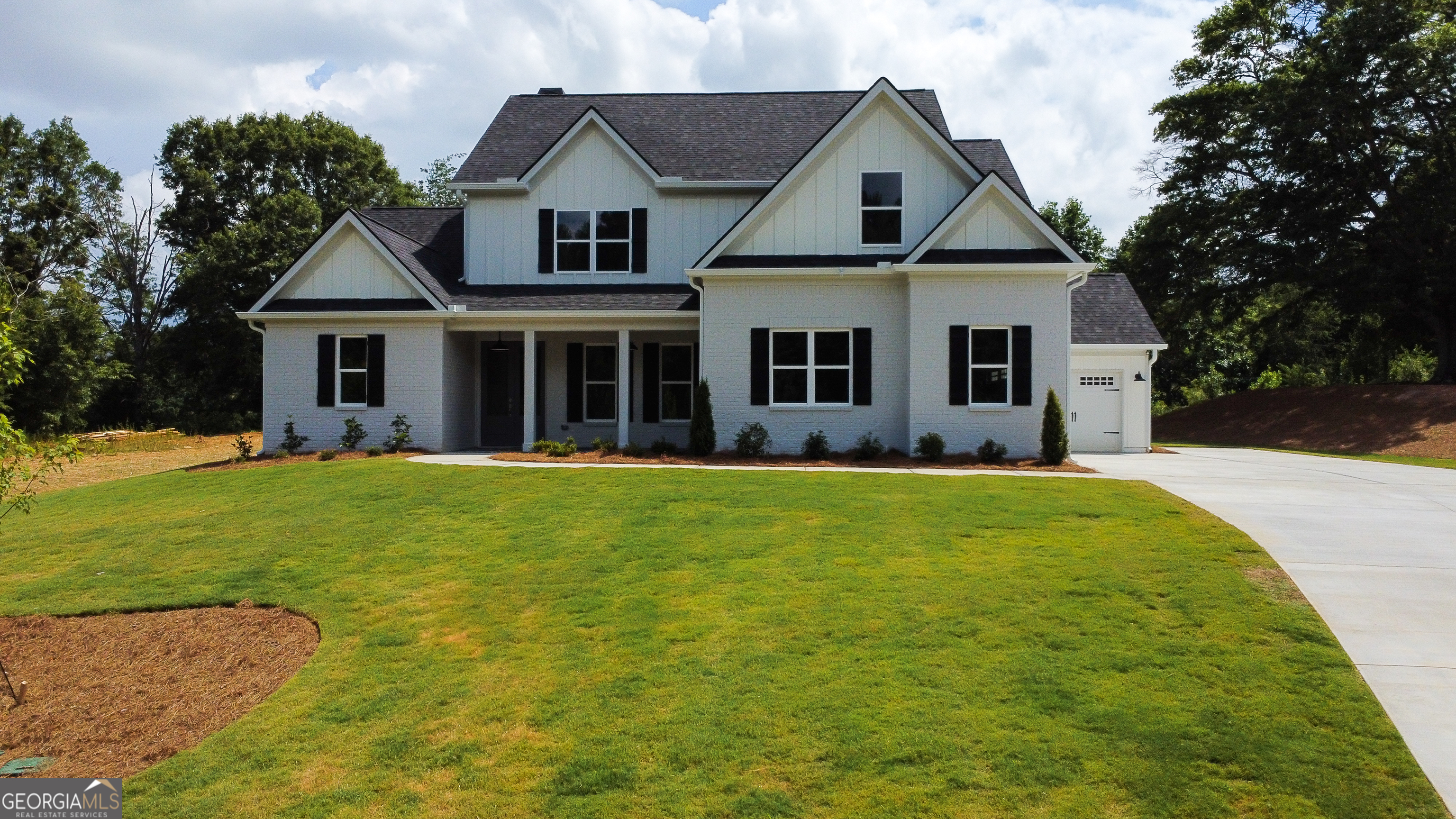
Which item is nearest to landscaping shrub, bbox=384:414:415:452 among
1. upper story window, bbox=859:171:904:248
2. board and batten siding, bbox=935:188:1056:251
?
upper story window, bbox=859:171:904:248

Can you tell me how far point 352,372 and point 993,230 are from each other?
1354cm

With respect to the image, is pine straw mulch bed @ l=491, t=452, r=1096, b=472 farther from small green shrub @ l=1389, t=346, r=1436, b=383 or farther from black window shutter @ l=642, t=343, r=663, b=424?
small green shrub @ l=1389, t=346, r=1436, b=383

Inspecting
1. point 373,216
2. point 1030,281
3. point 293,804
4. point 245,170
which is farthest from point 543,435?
point 245,170

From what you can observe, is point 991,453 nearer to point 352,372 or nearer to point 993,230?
point 993,230

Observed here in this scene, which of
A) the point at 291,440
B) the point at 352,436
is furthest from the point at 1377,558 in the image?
the point at 291,440

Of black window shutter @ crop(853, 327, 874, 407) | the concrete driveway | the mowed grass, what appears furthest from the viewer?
black window shutter @ crop(853, 327, 874, 407)

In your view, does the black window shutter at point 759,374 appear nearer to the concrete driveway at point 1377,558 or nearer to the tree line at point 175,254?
the concrete driveway at point 1377,558

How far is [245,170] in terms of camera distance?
133ft

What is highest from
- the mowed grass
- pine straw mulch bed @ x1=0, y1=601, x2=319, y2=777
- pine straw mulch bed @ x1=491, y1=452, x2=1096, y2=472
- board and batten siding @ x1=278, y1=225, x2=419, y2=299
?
board and batten siding @ x1=278, y1=225, x2=419, y2=299

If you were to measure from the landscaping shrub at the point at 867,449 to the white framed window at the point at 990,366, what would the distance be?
1.97m

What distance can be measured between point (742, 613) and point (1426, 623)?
5.39m

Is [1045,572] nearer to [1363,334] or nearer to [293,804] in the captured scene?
[293,804]

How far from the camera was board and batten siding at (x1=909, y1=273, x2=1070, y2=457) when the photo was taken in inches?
690

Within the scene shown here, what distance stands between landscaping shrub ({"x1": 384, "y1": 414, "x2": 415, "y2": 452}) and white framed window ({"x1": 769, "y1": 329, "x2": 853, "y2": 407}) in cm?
765
